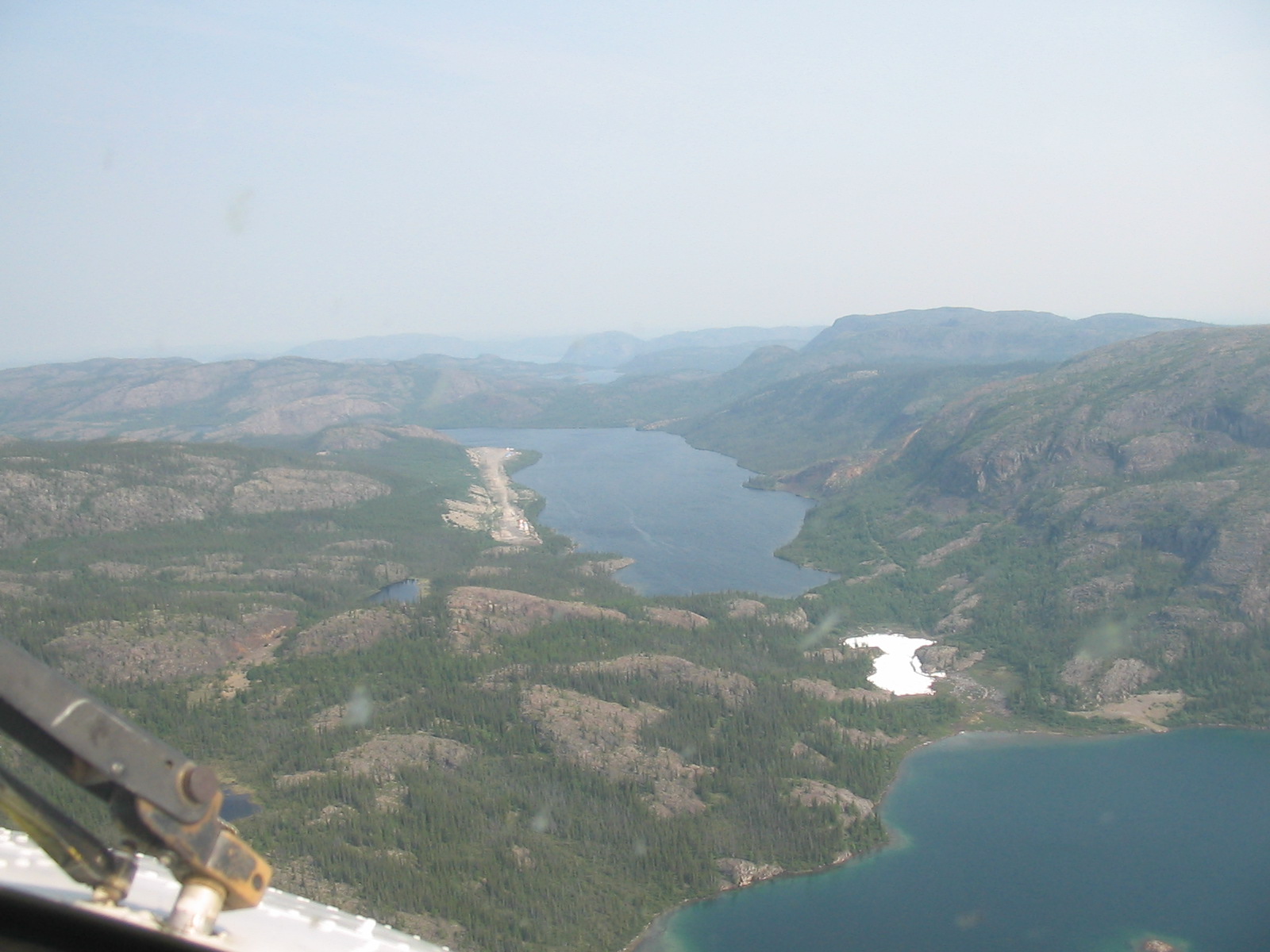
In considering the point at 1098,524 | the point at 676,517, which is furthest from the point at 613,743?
the point at 676,517

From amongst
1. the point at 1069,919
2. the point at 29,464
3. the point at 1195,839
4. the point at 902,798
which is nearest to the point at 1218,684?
the point at 1195,839

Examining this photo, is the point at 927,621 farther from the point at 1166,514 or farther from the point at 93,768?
the point at 93,768

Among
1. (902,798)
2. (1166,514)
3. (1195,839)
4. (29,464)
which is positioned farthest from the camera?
(29,464)

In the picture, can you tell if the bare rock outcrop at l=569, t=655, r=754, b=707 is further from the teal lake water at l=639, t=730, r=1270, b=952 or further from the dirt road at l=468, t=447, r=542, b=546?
the dirt road at l=468, t=447, r=542, b=546

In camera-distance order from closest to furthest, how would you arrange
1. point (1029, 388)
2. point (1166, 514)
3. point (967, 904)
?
point (967, 904)
point (1166, 514)
point (1029, 388)

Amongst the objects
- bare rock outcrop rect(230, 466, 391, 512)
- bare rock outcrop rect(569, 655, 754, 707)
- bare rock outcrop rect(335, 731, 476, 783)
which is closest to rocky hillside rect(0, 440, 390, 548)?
bare rock outcrop rect(230, 466, 391, 512)

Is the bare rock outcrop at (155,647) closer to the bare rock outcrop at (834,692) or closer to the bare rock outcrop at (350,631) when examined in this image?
the bare rock outcrop at (350,631)

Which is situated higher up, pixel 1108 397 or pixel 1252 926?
pixel 1108 397
